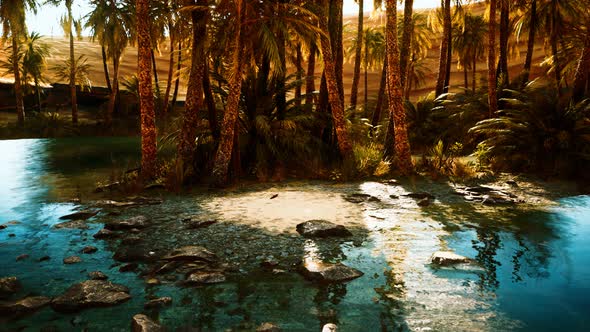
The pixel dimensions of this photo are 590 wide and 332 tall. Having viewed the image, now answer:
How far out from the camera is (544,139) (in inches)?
455

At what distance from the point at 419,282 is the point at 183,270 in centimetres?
277

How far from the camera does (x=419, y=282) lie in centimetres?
497

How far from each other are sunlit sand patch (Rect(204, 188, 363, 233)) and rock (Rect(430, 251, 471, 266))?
6.55 feet

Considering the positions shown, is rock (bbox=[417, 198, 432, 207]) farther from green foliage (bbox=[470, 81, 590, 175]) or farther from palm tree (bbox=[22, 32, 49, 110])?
palm tree (bbox=[22, 32, 49, 110])

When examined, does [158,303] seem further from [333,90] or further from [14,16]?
[14,16]

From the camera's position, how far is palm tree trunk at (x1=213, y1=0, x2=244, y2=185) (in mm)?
10625

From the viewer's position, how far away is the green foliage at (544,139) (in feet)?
36.1

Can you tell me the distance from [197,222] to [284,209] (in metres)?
1.73

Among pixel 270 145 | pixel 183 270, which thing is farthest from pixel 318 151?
pixel 183 270

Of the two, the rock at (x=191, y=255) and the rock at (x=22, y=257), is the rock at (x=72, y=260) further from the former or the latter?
the rock at (x=191, y=255)

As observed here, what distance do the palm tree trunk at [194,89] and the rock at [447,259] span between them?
289 inches

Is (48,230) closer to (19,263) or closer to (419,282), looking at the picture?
(19,263)

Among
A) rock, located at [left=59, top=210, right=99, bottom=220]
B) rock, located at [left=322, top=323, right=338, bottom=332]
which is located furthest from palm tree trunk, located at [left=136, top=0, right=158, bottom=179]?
rock, located at [left=322, top=323, right=338, bottom=332]

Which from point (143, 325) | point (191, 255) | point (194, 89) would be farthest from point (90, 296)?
point (194, 89)
